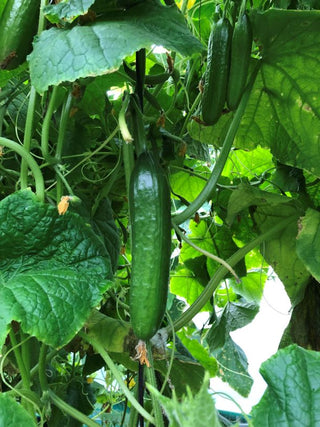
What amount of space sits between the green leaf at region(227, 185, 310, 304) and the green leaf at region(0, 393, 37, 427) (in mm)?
571

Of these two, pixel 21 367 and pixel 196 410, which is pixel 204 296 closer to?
pixel 21 367

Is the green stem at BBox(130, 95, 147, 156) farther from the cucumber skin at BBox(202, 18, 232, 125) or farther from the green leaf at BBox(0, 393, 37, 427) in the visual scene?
the green leaf at BBox(0, 393, 37, 427)

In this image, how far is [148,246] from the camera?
733mm

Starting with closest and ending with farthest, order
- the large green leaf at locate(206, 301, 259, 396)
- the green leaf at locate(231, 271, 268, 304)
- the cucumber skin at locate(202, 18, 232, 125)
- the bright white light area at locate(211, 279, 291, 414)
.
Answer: the cucumber skin at locate(202, 18, 232, 125)
the large green leaf at locate(206, 301, 259, 396)
the green leaf at locate(231, 271, 268, 304)
the bright white light area at locate(211, 279, 291, 414)

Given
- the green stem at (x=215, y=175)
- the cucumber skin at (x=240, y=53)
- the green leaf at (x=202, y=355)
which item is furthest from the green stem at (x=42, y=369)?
the green leaf at (x=202, y=355)

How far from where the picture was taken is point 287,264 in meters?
1.21

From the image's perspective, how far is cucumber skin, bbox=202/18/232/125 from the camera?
0.88 meters

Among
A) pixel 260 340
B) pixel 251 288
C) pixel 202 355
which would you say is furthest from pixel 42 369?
pixel 260 340

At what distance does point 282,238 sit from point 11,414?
0.71 meters

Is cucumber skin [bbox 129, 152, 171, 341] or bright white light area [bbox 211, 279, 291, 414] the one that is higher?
cucumber skin [bbox 129, 152, 171, 341]

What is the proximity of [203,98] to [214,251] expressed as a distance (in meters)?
0.70

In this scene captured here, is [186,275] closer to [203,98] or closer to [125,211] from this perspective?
[125,211]

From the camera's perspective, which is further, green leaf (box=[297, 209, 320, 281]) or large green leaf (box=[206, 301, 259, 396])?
large green leaf (box=[206, 301, 259, 396])

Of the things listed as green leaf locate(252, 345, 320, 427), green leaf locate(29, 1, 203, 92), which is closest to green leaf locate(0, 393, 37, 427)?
green leaf locate(252, 345, 320, 427)
